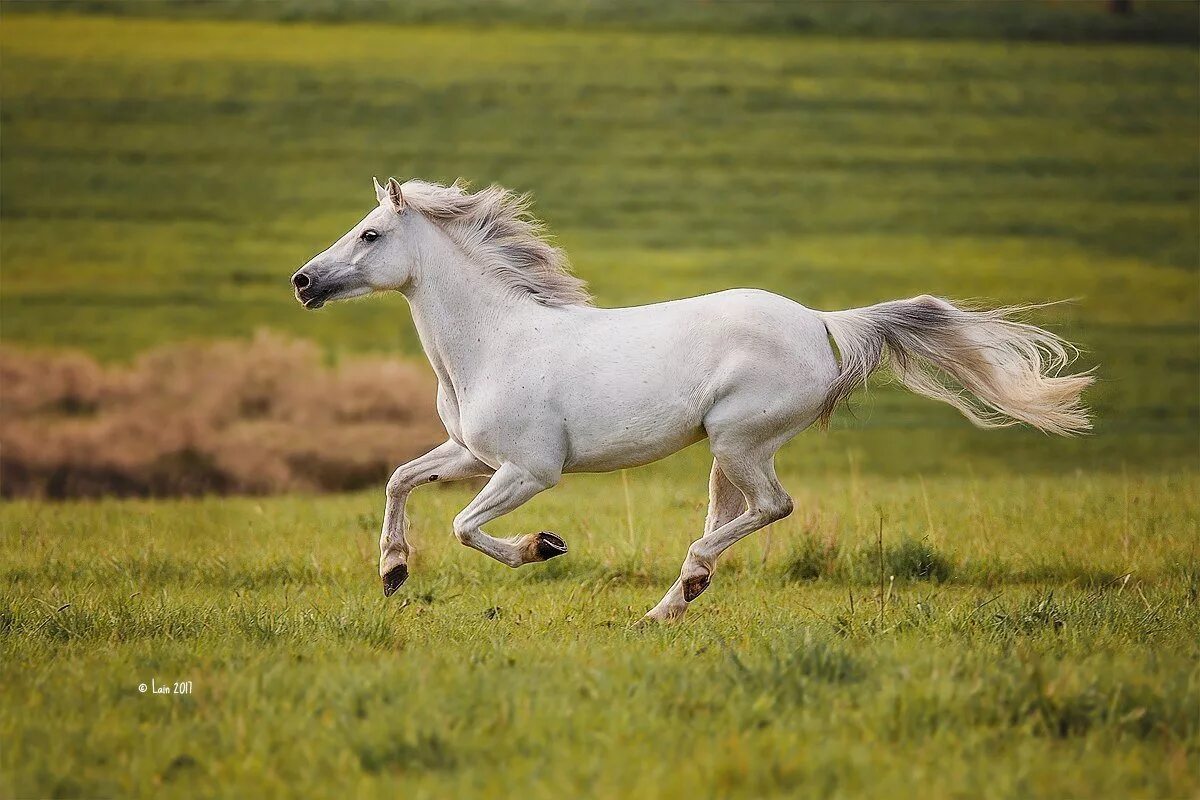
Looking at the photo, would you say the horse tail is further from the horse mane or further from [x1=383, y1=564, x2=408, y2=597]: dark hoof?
[x1=383, y1=564, x2=408, y2=597]: dark hoof

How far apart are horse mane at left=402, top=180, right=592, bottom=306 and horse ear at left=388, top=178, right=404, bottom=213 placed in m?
0.05

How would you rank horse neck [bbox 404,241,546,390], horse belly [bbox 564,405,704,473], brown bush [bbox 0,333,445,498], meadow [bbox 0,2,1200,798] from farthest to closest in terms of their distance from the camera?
1. brown bush [bbox 0,333,445,498]
2. horse neck [bbox 404,241,546,390]
3. horse belly [bbox 564,405,704,473]
4. meadow [bbox 0,2,1200,798]

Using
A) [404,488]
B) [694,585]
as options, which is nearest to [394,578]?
[404,488]

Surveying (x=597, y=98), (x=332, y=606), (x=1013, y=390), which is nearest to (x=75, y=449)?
(x=332, y=606)

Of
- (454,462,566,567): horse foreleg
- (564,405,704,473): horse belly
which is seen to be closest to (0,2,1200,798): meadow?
(454,462,566,567): horse foreleg

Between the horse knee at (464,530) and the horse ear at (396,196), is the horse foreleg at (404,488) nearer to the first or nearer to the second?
the horse knee at (464,530)

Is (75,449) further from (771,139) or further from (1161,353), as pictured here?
(771,139)

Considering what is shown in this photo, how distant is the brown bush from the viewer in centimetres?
1465

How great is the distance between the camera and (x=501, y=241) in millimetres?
7617

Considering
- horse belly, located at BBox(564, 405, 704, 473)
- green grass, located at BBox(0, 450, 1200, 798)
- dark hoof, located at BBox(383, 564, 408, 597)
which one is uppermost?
horse belly, located at BBox(564, 405, 704, 473)

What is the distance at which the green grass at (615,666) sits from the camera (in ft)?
14.5

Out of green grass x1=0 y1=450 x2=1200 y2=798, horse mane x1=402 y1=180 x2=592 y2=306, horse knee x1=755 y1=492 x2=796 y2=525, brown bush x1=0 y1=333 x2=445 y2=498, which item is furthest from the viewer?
brown bush x1=0 y1=333 x2=445 y2=498

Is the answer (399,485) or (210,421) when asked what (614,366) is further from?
(210,421)

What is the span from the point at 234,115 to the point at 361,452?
20680 millimetres
